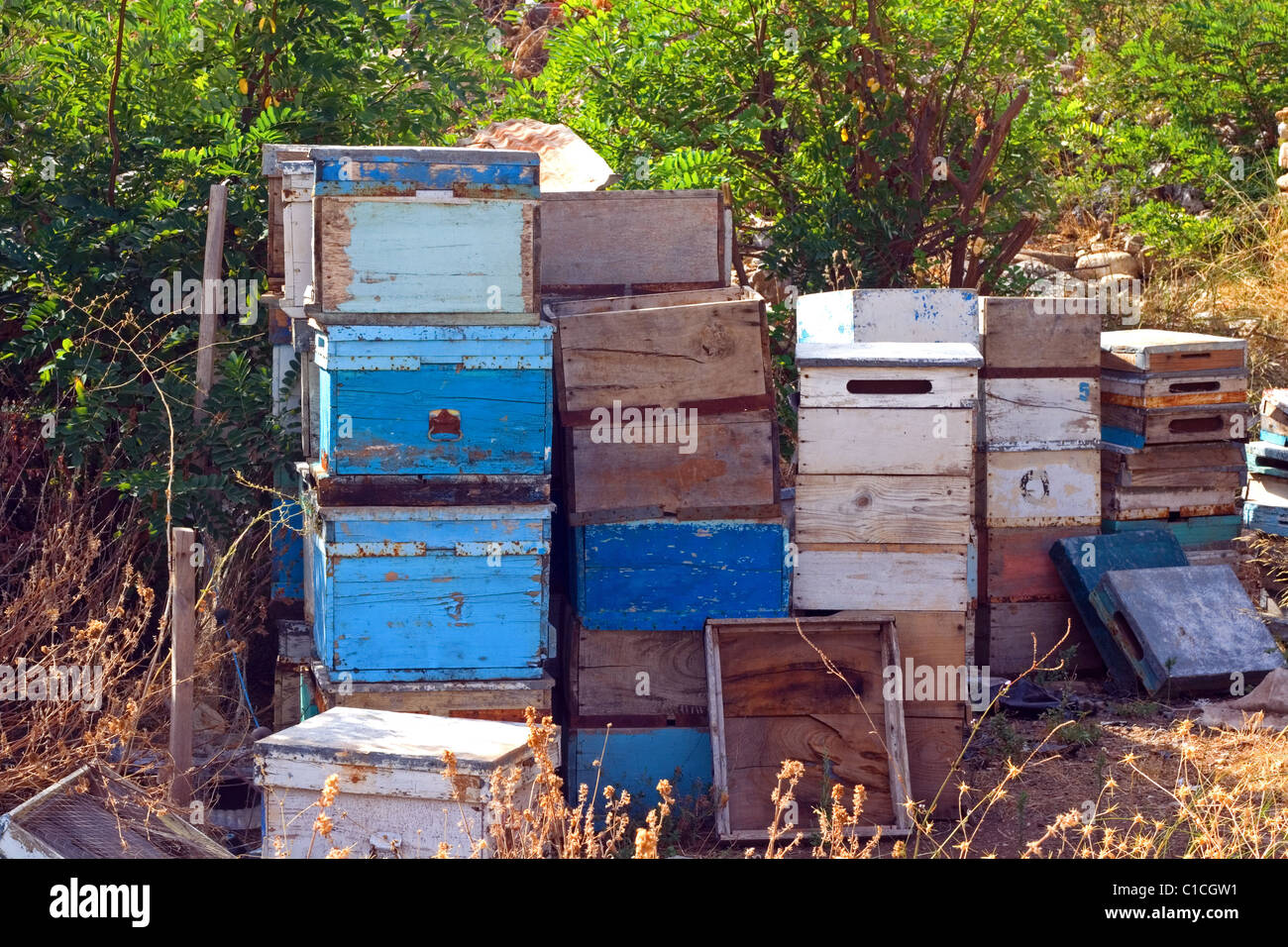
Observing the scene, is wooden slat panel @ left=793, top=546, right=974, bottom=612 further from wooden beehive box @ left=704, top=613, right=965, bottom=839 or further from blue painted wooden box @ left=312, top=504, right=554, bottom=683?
blue painted wooden box @ left=312, top=504, right=554, bottom=683

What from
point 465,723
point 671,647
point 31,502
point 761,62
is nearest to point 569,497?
point 671,647

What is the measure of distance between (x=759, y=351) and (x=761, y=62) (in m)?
3.99

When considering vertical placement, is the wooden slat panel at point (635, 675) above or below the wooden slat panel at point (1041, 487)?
below

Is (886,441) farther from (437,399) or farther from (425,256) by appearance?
(425,256)

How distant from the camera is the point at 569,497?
15.0 feet

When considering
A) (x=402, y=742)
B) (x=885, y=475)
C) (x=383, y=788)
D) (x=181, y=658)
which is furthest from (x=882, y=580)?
(x=181, y=658)

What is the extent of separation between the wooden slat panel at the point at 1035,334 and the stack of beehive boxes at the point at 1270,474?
6.52ft

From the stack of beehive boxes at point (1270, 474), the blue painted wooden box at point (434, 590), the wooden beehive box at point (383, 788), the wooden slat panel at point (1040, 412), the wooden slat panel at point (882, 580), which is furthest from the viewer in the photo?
the stack of beehive boxes at point (1270, 474)

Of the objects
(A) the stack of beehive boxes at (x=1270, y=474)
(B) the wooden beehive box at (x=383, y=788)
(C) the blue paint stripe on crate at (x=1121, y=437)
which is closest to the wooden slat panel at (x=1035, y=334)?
(C) the blue paint stripe on crate at (x=1121, y=437)

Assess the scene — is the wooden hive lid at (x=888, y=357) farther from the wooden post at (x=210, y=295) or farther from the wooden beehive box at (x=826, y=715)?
the wooden post at (x=210, y=295)

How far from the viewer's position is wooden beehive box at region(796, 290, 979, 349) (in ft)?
18.2

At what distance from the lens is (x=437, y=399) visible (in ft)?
13.5

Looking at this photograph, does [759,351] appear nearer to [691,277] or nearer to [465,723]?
[691,277]

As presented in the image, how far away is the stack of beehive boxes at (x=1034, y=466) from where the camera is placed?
5.87 m
